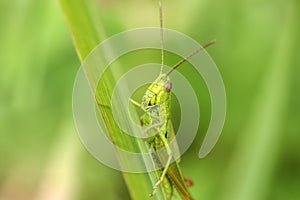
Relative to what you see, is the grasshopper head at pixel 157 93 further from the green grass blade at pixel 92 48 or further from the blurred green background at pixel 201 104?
the blurred green background at pixel 201 104

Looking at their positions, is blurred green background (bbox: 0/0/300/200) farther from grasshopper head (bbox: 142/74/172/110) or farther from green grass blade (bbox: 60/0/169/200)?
green grass blade (bbox: 60/0/169/200)

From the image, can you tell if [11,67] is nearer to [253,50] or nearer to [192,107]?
[192,107]

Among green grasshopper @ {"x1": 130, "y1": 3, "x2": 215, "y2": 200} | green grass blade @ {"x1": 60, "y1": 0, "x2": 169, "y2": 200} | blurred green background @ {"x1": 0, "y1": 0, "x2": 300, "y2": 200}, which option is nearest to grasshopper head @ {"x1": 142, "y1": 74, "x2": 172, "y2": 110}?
green grasshopper @ {"x1": 130, "y1": 3, "x2": 215, "y2": 200}

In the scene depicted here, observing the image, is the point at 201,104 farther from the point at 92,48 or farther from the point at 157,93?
the point at 92,48

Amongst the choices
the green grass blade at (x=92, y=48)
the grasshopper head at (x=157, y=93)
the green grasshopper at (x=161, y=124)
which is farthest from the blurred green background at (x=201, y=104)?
the green grass blade at (x=92, y=48)

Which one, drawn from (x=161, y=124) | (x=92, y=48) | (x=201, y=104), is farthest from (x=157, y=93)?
(x=201, y=104)
